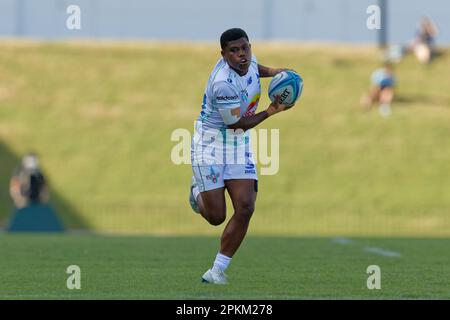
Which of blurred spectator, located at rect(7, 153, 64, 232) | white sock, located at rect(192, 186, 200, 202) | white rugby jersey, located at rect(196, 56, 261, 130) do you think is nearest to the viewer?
white rugby jersey, located at rect(196, 56, 261, 130)

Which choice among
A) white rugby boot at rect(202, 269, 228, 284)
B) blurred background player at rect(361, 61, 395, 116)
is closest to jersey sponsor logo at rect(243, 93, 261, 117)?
white rugby boot at rect(202, 269, 228, 284)

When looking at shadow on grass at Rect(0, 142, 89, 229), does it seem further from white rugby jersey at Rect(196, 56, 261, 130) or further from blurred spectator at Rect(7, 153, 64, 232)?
white rugby jersey at Rect(196, 56, 261, 130)

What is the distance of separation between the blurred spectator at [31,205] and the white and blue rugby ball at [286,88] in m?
17.0

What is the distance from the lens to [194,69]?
45000 mm

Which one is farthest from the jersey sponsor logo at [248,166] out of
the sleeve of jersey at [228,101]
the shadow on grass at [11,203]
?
the shadow on grass at [11,203]

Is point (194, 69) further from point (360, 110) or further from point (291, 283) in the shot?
point (291, 283)

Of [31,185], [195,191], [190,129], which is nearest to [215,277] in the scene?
[195,191]

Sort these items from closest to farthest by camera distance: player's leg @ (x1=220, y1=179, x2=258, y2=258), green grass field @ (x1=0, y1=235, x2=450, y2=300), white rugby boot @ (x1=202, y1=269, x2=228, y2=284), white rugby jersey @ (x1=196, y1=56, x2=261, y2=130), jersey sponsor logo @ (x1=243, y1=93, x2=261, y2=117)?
green grass field @ (x1=0, y1=235, x2=450, y2=300), white rugby boot @ (x1=202, y1=269, x2=228, y2=284), white rugby jersey @ (x1=196, y1=56, x2=261, y2=130), player's leg @ (x1=220, y1=179, x2=258, y2=258), jersey sponsor logo @ (x1=243, y1=93, x2=261, y2=117)

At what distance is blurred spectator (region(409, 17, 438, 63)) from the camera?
46562 millimetres

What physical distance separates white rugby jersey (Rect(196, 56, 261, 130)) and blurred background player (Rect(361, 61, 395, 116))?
29.7m

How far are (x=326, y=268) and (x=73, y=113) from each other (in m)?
28.5

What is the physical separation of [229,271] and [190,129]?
26.9m

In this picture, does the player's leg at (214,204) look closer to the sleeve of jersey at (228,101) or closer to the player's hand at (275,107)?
the sleeve of jersey at (228,101)
